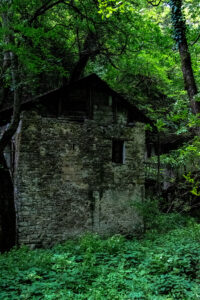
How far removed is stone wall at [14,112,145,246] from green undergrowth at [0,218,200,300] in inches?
117

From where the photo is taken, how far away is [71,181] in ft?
33.6

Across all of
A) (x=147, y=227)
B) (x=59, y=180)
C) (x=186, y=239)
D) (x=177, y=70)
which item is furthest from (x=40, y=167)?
(x=177, y=70)

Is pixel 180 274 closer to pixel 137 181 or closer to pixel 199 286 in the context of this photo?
pixel 199 286

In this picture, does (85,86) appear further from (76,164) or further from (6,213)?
(6,213)

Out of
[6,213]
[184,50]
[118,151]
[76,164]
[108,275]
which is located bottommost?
[108,275]

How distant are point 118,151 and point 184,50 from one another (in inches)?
195

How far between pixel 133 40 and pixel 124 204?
670 cm

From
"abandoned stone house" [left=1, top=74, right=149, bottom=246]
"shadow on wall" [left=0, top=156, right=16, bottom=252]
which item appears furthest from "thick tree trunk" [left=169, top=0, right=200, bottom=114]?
"shadow on wall" [left=0, top=156, right=16, bottom=252]

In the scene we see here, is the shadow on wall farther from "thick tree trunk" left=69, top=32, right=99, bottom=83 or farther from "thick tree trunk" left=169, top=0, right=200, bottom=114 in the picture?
"thick tree trunk" left=169, top=0, right=200, bottom=114

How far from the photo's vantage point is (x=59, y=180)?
395 inches

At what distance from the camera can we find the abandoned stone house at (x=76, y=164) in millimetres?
9555

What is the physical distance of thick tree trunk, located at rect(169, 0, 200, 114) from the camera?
819 centimetres

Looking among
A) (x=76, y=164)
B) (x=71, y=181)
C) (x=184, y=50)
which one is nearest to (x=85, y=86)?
(x=76, y=164)

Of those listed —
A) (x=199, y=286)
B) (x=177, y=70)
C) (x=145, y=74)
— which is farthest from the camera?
(x=177, y=70)
